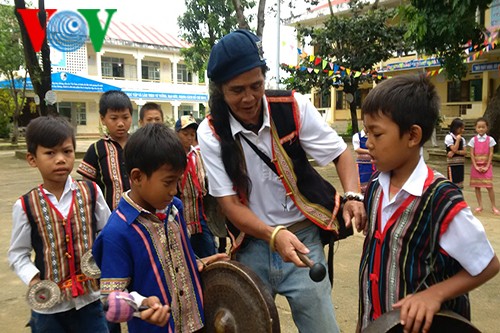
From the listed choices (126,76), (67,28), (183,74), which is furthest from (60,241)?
(183,74)

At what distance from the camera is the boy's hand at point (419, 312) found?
1.38 metres

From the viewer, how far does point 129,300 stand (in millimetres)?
1526

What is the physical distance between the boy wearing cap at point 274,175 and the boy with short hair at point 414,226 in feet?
1.11

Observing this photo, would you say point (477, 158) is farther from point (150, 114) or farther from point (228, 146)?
point (228, 146)

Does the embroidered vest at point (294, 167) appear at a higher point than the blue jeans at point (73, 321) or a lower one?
higher

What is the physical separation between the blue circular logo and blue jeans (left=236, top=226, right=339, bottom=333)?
8.45 m

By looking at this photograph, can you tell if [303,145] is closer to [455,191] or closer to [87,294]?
[455,191]

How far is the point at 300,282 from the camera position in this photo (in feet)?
6.44

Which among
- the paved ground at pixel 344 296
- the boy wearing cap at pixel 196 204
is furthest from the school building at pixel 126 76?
the boy wearing cap at pixel 196 204

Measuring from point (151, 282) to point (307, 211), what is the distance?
2.43 ft

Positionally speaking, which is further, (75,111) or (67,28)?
(75,111)

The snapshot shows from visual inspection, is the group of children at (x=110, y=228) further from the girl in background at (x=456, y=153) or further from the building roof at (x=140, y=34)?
the building roof at (x=140, y=34)

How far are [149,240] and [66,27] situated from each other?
8.91m

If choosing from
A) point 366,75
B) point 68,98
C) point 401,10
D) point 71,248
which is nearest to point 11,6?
point 68,98
